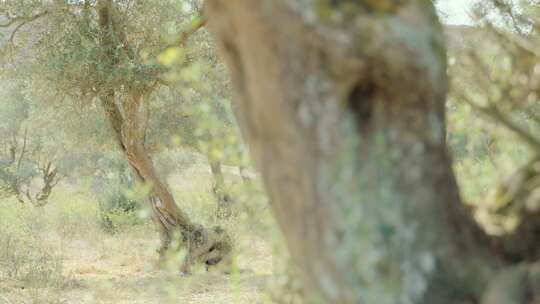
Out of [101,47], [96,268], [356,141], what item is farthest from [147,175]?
[356,141]

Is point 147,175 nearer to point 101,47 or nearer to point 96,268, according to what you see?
point 96,268

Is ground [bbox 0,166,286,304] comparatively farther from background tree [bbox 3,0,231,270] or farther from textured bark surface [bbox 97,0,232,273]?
background tree [bbox 3,0,231,270]

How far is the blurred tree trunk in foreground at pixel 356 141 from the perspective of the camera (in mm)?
1752

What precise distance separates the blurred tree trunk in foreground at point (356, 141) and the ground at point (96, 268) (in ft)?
17.6

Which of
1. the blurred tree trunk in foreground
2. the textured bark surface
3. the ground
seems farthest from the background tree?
the blurred tree trunk in foreground

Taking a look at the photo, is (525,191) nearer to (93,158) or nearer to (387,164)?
(387,164)

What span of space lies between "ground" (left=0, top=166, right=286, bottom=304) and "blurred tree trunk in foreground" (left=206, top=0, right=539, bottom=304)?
5.37m

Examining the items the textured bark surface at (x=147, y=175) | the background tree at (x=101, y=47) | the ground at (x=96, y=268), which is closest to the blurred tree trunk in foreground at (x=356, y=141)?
the ground at (x=96, y=268)

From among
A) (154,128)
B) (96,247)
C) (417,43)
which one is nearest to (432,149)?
(417,43)

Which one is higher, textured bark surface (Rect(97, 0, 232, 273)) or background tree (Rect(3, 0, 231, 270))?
background tree (Rect(3, 0, 231, 270))

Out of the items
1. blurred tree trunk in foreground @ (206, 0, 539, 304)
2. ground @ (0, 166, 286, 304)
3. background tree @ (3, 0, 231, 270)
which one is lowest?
ground @ (0, 166, 286, 304)

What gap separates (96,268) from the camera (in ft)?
42.3

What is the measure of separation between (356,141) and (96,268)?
38.6 ft

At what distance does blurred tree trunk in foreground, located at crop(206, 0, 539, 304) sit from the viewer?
1.75 meters
